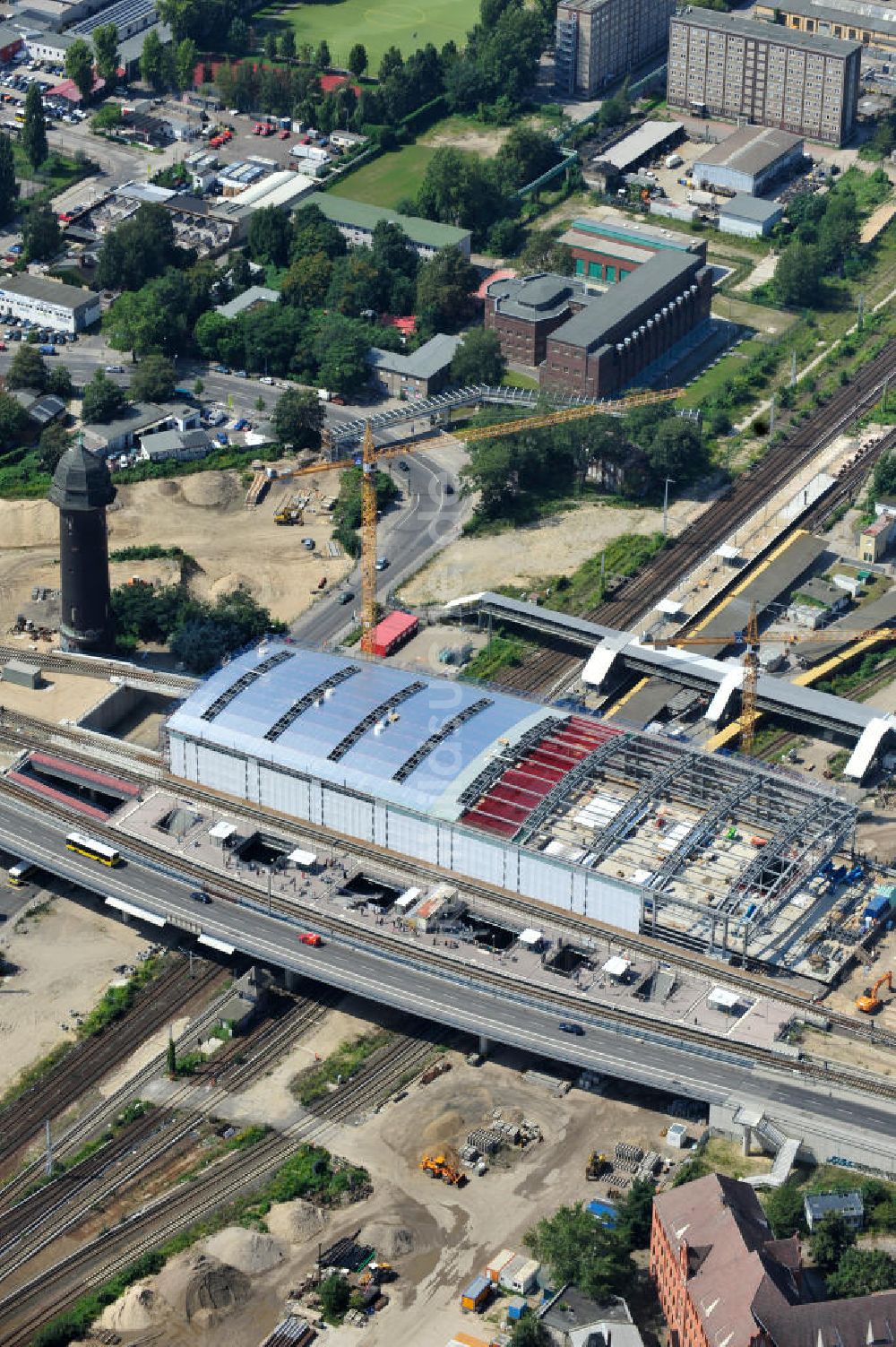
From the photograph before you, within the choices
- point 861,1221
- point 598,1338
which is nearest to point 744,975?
point 861,1221

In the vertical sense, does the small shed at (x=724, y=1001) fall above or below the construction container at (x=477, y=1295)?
above

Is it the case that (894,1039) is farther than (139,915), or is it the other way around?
(139,915)

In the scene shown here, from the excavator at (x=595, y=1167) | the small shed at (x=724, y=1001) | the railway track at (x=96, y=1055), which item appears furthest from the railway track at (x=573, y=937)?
the excavator at (x=595, y=1167)

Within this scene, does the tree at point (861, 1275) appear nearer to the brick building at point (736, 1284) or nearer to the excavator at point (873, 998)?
the brick building at point (736, 1284)

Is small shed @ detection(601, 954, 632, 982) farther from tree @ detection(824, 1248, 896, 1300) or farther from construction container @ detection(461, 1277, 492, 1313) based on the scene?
tree @ detection(824, 1248, 896, 1300)

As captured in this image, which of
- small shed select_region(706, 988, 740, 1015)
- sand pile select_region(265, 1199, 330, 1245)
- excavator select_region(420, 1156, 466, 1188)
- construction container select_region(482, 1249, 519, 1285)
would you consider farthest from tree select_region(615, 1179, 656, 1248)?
sand pile select_region(265, 1199, 330, 1245)

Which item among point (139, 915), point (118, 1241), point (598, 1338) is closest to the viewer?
point (598, 1338)

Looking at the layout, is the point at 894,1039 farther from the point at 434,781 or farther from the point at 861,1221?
the point at 434,781
